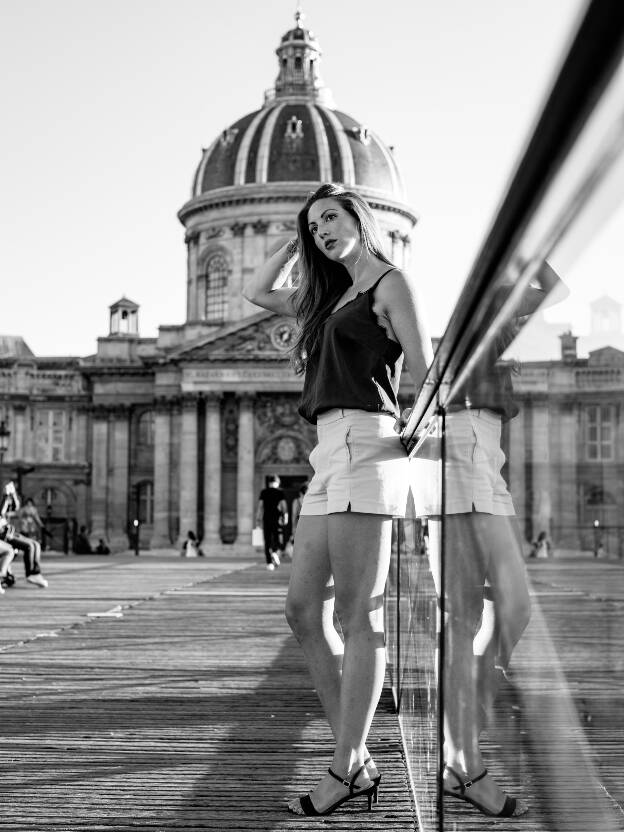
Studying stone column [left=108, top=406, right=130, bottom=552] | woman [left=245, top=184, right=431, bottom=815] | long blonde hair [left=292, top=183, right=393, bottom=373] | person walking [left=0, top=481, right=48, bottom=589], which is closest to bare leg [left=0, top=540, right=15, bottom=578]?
person walking [left=0, top=481, right=48, bottom=589]

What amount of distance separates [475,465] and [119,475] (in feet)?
208

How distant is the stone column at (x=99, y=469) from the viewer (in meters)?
64.8

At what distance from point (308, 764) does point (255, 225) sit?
63.2 meters

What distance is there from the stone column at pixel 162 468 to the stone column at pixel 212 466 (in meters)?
2.49

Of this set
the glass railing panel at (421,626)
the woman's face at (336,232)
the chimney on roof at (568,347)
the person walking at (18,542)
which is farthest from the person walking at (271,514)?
the chimney on roof at (568,347)

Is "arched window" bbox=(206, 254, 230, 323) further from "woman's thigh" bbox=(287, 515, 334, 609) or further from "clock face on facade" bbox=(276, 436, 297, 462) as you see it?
"woman's thigh" bbox=(287, 515, 334, 609)

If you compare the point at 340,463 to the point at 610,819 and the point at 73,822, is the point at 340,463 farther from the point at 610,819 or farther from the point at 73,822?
the point at 610,819

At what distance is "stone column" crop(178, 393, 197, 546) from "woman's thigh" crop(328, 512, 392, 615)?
57.0 m

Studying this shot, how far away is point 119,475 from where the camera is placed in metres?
65.2

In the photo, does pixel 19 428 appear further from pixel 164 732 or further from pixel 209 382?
pixel 164 732

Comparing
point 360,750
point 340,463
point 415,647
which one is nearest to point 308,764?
point 415,647

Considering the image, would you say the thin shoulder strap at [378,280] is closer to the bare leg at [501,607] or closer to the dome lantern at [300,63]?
the bare leg at [501,607]

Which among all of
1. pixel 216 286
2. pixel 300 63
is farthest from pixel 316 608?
pixel 300 63

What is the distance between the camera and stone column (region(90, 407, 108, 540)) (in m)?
64.8
